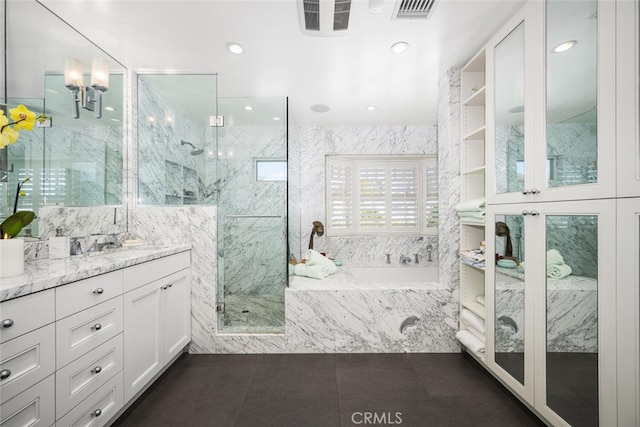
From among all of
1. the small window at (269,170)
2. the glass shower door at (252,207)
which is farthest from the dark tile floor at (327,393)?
the small window at (269,170)

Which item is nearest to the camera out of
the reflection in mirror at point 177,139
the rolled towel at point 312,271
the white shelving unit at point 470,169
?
the white shelving unit at point 470,169

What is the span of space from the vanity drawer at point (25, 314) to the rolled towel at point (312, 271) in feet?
6.07

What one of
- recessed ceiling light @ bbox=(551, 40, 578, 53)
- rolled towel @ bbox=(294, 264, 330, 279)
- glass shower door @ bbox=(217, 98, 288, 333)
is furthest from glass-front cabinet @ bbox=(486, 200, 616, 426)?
glass shower door @ bbox=(217, 98, 288, 333)

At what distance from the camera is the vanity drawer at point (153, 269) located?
1484mm

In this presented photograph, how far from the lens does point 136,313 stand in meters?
1.54

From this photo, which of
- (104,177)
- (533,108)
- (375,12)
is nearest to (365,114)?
(375,12)

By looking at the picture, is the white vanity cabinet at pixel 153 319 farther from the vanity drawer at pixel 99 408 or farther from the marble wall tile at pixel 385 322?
the marble wall tile at pixel 385 322

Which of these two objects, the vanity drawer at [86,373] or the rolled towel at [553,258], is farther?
the rolled towel at [553,258]

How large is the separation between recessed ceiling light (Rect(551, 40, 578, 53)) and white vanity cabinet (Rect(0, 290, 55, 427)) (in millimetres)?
2443

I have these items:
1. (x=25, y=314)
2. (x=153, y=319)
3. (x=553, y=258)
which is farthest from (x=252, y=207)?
(x=553, y=258)

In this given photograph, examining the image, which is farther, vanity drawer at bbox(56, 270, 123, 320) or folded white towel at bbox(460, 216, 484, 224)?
folded white towel at bbox(460, 216, 484, 224)

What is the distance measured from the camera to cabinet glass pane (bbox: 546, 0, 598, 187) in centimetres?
113

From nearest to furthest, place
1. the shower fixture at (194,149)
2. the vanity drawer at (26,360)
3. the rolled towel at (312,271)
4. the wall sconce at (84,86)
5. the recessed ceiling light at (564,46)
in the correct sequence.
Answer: the vanity drawer at (26,360), the recessed ceiling light at (564,46), the wall sconce at (84,86), the shower fixture at (194,149), the rolled towel at (312,271)

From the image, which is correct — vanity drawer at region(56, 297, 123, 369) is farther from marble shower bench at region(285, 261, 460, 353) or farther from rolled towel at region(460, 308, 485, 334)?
rolled towel at region(460, 308, 485, 334)
